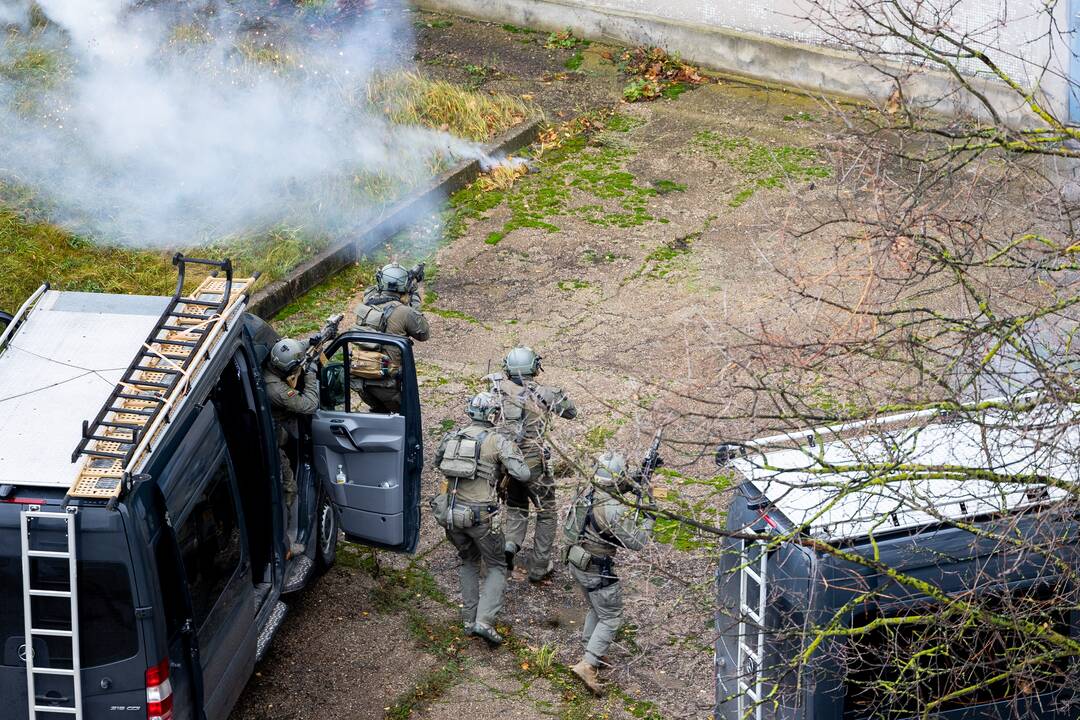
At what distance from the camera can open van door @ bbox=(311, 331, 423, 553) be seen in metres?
7.62

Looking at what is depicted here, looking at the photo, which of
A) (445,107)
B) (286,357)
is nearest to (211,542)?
(286,357)

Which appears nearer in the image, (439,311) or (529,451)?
(529,451)

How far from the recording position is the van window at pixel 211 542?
601 cm

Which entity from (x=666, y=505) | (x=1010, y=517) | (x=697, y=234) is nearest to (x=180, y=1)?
(x=697, y=234)

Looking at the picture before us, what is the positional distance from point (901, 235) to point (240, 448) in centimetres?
392

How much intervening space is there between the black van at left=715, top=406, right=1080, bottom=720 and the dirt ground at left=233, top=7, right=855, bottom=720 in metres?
0.35

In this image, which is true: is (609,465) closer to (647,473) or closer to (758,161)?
(647,473)

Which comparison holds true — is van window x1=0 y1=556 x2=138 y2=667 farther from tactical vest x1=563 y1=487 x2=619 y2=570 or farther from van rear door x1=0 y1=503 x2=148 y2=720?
tactical vest x1=563 y1=487 x2=619 y2=570

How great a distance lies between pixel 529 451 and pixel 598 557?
110cm

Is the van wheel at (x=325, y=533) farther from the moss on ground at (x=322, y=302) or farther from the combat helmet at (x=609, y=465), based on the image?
the moss on ground at (x=322, y=302)

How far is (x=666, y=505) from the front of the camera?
886 centimetres

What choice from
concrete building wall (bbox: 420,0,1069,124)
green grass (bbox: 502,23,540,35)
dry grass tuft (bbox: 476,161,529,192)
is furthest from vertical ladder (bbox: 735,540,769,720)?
green grass (bbox: 502,23,540,35)

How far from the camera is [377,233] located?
41.1ft

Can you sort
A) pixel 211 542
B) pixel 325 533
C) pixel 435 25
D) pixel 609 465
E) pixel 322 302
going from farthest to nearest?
pixel 435 25, pixel 322 302, pixel 325 533, pixel 609 465, pixel 211 542
